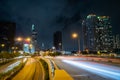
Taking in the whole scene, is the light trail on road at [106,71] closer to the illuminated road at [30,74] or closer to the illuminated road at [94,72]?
the illuminated road at [94,72]

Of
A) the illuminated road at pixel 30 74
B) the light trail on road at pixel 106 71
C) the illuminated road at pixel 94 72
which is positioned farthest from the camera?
the illuminated road at pixel 30 74

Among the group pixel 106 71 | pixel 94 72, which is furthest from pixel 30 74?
pixel 106 71

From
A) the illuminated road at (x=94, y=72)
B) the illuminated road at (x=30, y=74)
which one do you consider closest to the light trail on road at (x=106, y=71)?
the illuminated road at (x=94, y=72)

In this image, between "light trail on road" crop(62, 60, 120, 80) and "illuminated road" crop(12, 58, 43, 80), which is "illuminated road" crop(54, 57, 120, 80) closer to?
"light trail on road" crop(62, 60, 120, 80)

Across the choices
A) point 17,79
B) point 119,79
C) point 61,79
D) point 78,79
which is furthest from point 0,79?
point 119,79

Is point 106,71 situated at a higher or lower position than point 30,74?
higher

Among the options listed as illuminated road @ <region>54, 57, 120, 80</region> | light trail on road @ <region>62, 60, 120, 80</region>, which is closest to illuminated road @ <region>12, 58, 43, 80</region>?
illuminated road @ <region>54, 57, 120, 80</region>

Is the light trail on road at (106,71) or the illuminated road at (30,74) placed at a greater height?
the light trail on road at (106,71)

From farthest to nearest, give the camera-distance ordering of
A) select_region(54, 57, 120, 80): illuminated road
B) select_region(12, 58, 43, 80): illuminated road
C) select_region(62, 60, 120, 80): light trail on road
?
select_region(12, 58, 43, 80): illuminated road → select_region(62, 60, 120, 80): light trail on road → select_region(54, 57, 120, 80): illuminated road

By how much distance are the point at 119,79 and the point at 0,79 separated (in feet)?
39.6

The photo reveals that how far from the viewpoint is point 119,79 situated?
19.0 metres

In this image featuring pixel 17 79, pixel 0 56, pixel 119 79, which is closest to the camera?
pixel 119 79

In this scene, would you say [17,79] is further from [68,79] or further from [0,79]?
[68,79]

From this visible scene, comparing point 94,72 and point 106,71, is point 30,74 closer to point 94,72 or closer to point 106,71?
Answer: point 94,72
